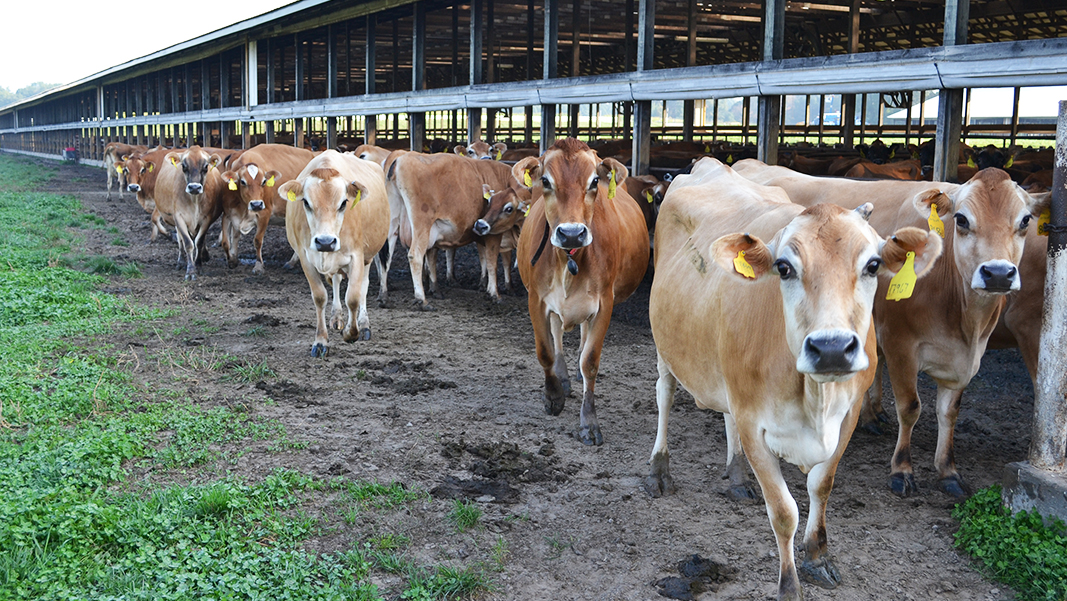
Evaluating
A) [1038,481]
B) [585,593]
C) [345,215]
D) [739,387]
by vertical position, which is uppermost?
[345,215]

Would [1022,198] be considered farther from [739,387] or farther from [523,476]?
[523,476]

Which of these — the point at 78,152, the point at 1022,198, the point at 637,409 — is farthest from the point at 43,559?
the point at 78,152

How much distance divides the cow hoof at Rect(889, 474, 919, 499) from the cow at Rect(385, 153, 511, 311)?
6.92 metres

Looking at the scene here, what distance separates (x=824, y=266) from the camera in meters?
3.18

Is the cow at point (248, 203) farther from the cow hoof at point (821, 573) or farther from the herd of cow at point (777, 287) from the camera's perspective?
the cow hoof at point (821, 573)

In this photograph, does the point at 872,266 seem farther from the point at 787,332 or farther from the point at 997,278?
the point at 997,278

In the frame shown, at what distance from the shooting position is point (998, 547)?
4.21 meters

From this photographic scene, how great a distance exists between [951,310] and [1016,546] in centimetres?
154

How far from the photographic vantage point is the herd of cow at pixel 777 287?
3303mm

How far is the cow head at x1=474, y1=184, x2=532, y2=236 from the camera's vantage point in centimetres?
1120

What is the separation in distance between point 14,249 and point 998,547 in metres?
14.0

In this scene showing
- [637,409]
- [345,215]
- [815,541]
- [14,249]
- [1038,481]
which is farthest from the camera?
[14,249]

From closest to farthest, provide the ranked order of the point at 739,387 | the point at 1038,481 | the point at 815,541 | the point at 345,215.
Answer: the point at 739,387
the point at 815,541
the point at 1038,481
the point at 345,215

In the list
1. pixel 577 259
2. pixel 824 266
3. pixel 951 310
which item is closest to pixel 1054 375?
pixel 951 310
